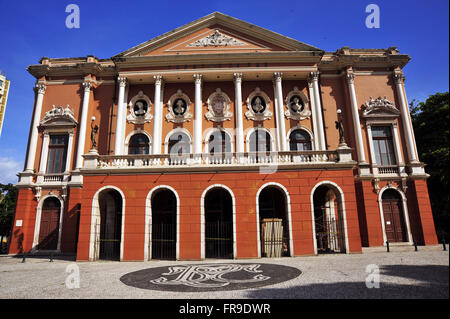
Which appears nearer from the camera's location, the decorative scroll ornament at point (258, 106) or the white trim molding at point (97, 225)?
the white trim molding at point (97, 225)

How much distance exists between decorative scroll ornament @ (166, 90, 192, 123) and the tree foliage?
2490 centimetres

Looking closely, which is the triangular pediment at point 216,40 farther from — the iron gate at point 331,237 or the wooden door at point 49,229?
the iron gate at point 331,237

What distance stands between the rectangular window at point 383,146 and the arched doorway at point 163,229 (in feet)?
53.3

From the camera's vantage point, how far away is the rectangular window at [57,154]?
21.7m

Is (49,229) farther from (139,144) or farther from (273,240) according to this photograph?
(273,240)

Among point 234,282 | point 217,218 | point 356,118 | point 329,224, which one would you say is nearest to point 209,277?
point 234,282

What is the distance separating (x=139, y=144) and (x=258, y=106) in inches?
402

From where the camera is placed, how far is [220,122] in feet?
73.1

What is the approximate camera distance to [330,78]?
75.8 ft

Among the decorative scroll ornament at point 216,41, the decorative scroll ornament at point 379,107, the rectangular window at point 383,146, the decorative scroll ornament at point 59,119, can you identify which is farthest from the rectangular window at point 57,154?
the rectangular window at point 383,146

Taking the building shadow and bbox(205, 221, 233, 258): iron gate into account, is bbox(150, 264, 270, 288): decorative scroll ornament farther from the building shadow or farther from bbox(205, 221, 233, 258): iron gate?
bbox(205, 221, 233, 258): iron gate

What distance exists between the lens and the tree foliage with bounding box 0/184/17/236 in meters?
33.0
